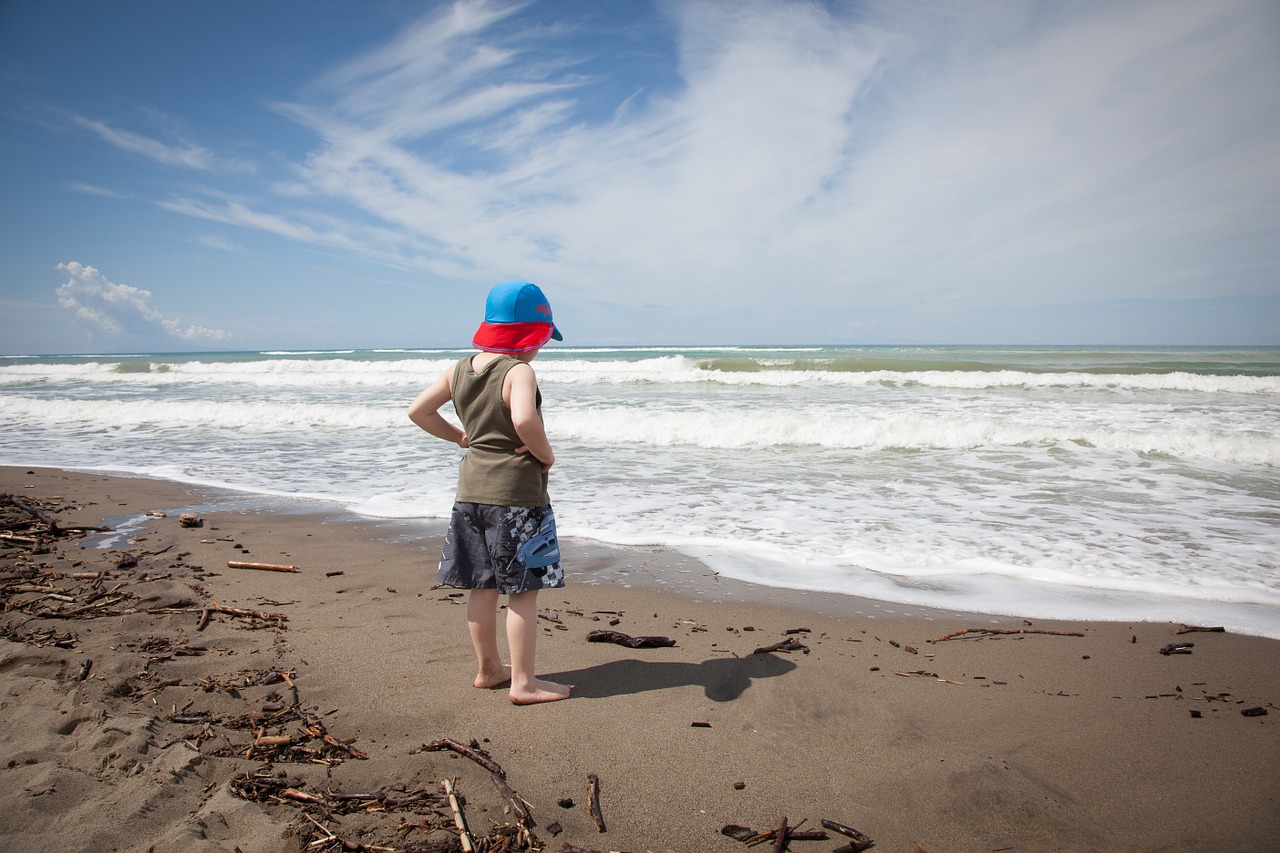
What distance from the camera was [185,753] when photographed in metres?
2.06

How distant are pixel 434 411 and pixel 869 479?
238 inches

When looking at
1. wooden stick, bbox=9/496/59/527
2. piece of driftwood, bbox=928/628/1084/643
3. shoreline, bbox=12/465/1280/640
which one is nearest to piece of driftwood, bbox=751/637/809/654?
shoreline, bbox=12/465/1280/640

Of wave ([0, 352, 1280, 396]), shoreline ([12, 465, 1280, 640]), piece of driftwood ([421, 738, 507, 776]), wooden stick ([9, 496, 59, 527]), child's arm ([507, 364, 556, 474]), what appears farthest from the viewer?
wave ([0, 352, 1280, 396])

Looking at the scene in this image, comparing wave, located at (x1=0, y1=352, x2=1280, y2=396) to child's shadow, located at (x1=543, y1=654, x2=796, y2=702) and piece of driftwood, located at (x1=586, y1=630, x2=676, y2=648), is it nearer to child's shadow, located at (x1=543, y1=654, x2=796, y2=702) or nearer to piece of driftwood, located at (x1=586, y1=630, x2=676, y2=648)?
piece of driftwood, located at (x1=586, y1=630, x2=676, y2=648)

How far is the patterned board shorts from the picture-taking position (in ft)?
8.56

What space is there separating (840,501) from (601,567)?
294 cm

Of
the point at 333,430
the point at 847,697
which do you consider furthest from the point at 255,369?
the point at 847,697

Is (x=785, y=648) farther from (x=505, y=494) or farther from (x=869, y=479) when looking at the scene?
(x=869, y=479)

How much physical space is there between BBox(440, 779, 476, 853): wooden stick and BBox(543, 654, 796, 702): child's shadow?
0.84 m

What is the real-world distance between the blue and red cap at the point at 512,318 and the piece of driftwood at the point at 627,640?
63.7 inches

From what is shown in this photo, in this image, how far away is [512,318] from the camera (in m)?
2.62

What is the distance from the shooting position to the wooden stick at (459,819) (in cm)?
173

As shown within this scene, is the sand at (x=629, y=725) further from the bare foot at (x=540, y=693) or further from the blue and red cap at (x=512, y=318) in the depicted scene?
the blue and red cap at (x=512, y=318)

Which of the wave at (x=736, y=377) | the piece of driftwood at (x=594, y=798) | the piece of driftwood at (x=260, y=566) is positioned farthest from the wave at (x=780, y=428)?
the piece of driftwood at (x=594, y=798)
